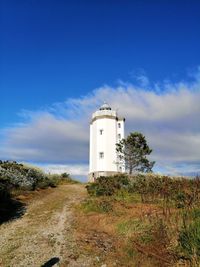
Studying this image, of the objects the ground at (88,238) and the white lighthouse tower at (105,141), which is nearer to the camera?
A: the ground at (88,238)

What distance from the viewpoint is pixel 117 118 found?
160 feet

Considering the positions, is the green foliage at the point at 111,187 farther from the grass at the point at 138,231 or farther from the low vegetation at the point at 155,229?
the grass at the point at 138,231

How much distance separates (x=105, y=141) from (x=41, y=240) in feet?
116

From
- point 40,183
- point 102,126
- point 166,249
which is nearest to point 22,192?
point 40,183

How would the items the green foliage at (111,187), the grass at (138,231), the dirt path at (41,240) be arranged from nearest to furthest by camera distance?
the grass at (138,231), the dirt path at (41,240), the green foliage at (111,187)

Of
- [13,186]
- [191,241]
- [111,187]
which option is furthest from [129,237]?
[13,186]

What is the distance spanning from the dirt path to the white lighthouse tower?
1091 inches

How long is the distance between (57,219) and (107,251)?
5.61 m

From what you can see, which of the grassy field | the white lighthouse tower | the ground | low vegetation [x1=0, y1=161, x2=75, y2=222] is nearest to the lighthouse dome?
the white lighthouse tower

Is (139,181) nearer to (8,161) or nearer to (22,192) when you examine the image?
(22,192)

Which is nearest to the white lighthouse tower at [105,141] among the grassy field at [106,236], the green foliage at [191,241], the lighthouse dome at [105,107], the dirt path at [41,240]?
the lighthouse dome at [105,107]

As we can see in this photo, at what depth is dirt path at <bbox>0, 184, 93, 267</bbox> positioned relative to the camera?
9109 mm

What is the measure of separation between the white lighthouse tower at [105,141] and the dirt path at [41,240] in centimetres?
2771

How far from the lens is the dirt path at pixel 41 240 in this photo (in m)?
9.11
